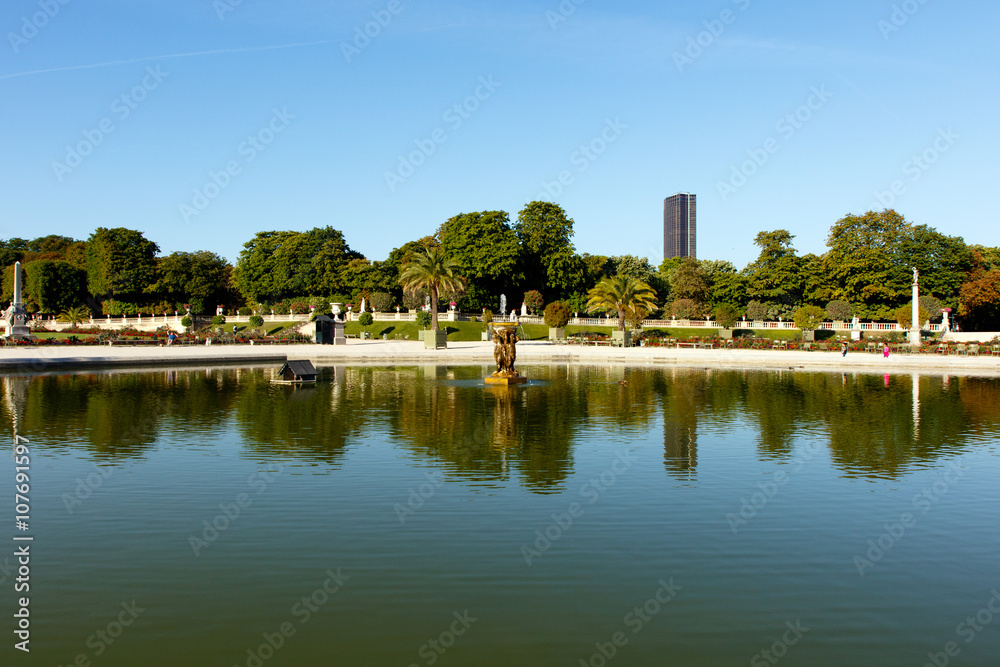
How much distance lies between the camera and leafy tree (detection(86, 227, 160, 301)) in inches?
3374

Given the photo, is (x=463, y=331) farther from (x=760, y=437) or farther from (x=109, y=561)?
(x=109, y=561)

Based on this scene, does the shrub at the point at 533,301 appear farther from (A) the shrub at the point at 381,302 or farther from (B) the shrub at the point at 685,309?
(A) the shrub at the point at 381,302

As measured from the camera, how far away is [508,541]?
889cm

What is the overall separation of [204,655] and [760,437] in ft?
44.3

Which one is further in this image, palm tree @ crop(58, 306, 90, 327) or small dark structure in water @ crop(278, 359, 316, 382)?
palm tree @ crop(58, 306, 90, 327)

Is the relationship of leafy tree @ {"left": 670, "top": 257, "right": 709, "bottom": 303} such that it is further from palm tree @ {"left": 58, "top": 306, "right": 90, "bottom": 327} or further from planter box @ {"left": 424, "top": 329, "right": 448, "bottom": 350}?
palm tree @ {"left": 58, "top": 306, "right": 90, "bottom": 327}

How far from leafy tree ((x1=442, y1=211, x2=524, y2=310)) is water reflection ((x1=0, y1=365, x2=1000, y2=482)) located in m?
46.0

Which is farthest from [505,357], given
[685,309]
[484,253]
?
[685,309]

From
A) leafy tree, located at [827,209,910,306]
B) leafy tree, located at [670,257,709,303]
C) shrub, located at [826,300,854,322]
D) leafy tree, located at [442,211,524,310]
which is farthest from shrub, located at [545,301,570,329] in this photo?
leafy tree, located at [827,209,910,306]

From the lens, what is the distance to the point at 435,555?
8.41m

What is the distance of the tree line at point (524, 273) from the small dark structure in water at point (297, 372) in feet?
121

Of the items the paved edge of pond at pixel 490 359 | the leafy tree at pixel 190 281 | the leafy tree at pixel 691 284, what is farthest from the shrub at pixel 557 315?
→ the leafy tree at pixel 190 281

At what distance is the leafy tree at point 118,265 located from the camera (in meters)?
85.7

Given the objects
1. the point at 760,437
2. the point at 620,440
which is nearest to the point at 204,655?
the point at 620,440
